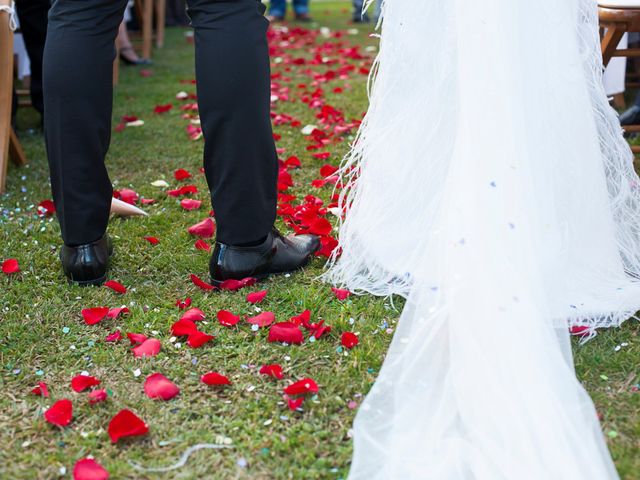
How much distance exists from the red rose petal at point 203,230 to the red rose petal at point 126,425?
1.01m

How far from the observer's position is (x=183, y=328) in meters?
1.70

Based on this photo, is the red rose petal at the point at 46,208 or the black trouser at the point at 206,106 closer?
the black trouser at the point at 206,106

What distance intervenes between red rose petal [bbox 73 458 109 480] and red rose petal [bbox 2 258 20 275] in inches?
37.6

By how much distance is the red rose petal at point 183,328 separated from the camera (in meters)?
1.69

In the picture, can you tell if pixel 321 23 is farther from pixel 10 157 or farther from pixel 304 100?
pixel 10 157

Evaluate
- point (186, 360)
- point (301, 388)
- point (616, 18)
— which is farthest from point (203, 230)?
point (616, 18)

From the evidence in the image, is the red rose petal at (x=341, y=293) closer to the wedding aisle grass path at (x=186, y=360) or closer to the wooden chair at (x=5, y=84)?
the wedding aisle grass path at (x=186, y=360)

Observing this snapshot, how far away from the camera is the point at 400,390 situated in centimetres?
133

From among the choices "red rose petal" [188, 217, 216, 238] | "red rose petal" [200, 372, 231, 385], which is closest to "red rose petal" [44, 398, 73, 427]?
"red rose petal" [200, 372, 231, 385]

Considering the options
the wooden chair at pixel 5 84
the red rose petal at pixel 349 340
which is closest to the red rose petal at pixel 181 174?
the wooden chair at pixel 5 84

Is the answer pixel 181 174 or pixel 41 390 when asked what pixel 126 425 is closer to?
pixel 41 390

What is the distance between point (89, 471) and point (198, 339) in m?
0.46

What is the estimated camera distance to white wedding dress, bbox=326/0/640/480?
1.22m

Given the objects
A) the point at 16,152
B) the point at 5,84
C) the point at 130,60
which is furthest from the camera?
the point at 130,60
